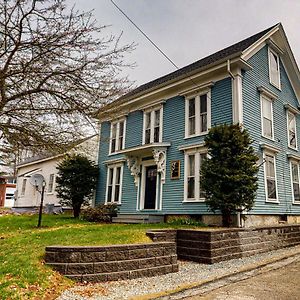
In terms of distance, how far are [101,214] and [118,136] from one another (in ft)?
15.5

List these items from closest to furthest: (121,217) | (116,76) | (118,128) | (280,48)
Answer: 1. (116,76)
2. (121,217)
3. (280,48)
4. (118,128)

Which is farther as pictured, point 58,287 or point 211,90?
point 211,90

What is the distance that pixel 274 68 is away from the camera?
14.5 metres

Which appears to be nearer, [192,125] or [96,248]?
[96,248]

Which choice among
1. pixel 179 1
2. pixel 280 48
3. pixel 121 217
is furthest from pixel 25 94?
pixel 280 48

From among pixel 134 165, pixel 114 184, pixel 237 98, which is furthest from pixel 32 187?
pixel 237 98

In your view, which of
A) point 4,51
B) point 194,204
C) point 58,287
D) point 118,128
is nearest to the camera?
point 58,287

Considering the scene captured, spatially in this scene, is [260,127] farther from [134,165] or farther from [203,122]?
[134,165]

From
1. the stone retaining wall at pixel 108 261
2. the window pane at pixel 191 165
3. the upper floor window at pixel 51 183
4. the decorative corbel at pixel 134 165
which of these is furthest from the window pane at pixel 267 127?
the upper floor window at pixel 51 183

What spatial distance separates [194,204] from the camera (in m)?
11.7

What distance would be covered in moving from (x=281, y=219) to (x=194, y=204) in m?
4.12

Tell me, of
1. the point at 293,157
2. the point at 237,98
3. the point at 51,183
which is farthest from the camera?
the point at 51,183

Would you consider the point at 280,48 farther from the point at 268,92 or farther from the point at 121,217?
the point at 121,217

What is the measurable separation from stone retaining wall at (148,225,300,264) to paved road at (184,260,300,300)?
1.50 meters
